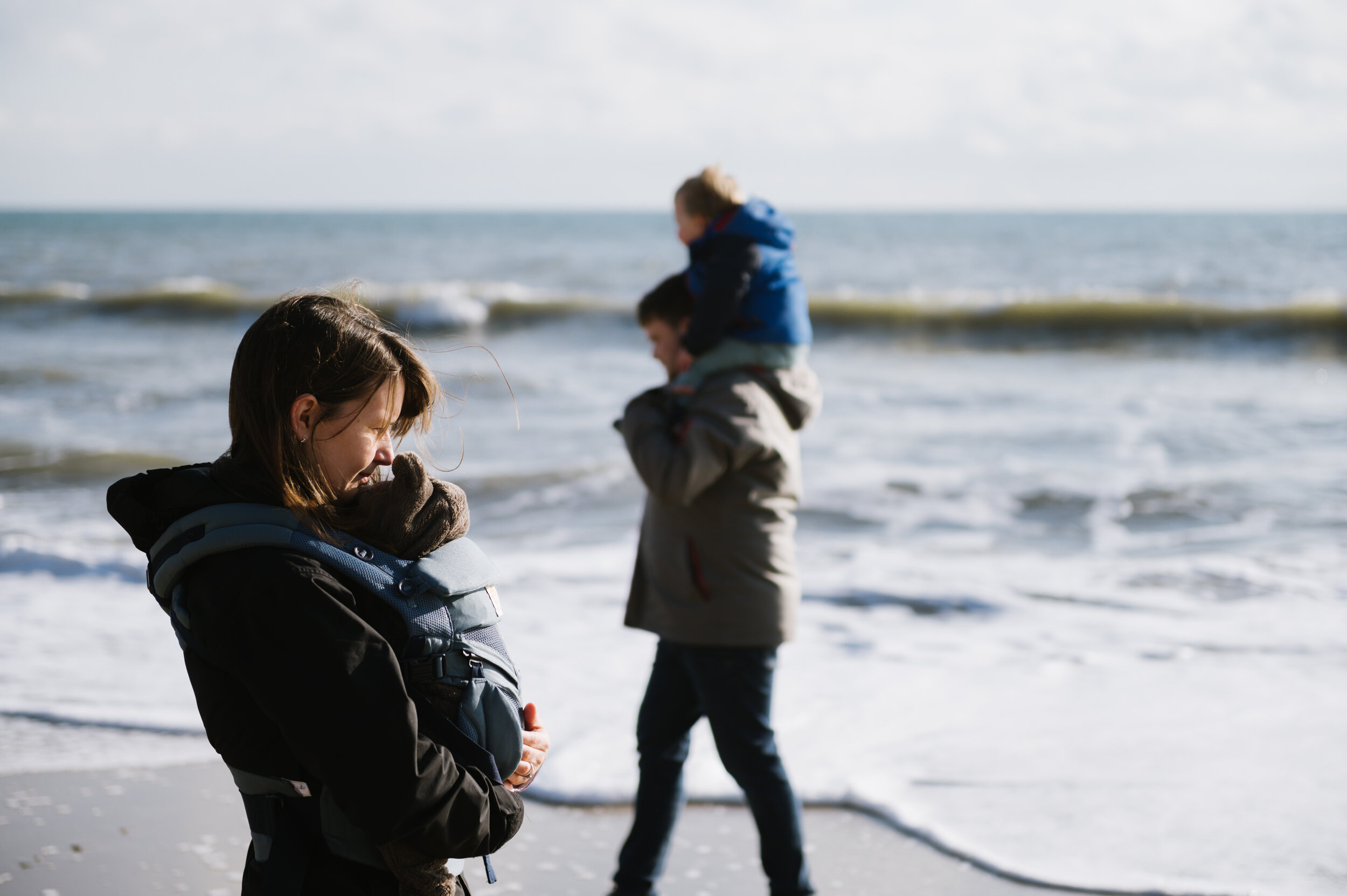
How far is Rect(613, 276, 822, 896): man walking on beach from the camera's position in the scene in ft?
9.39

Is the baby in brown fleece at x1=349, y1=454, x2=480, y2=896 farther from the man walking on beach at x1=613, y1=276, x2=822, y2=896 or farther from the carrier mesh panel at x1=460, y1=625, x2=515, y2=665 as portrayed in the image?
the man walking on beach at x1=613, y1=276, x2=822, y2=896

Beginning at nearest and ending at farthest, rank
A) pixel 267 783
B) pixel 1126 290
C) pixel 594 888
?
pixel 267 783 < pixel 594 888 < pixel 1126 290

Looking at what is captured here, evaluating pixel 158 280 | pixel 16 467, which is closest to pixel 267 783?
pixel 16 467

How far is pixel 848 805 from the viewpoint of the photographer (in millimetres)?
3820

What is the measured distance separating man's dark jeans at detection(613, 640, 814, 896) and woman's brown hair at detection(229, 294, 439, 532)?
5.09ft

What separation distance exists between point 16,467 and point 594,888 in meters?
8.30

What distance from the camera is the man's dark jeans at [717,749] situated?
113 inches

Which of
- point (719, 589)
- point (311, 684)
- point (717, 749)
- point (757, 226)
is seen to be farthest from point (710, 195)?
point (311, 684)

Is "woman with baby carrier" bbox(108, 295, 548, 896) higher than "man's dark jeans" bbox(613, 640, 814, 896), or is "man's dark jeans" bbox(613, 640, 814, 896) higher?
"woman with baby carrier" bbox(108, 295, 548, 896)

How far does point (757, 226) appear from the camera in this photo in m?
3.00

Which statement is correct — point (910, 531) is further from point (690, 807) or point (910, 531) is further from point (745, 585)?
point (745, 585)

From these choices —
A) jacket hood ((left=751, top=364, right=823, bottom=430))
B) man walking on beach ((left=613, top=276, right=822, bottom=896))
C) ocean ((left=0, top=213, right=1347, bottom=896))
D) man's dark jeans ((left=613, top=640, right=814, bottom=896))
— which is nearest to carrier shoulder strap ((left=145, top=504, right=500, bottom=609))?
ocean ((left=0, top=213, right=1347, bottom=896))

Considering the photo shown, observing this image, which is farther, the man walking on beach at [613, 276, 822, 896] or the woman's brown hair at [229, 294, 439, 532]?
the man walking on beach at [613, 276, 822, 896]

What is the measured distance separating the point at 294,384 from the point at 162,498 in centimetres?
22
